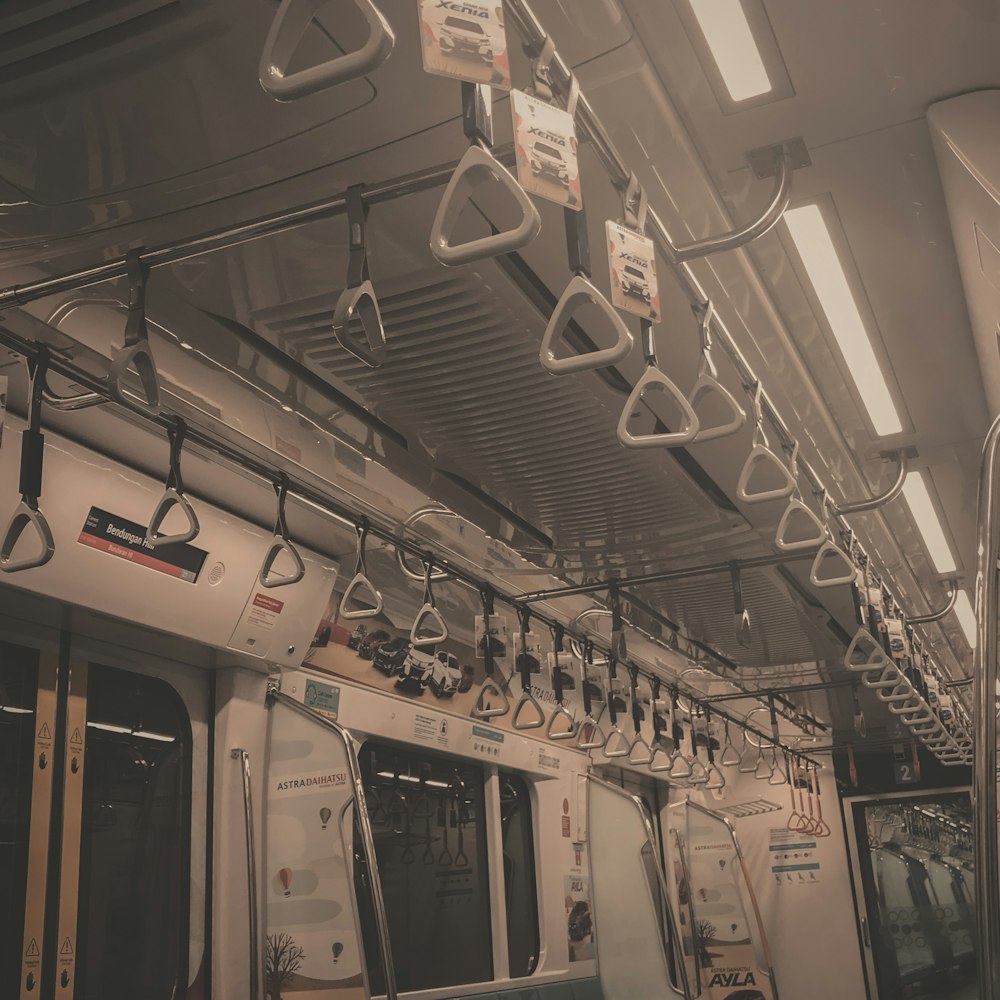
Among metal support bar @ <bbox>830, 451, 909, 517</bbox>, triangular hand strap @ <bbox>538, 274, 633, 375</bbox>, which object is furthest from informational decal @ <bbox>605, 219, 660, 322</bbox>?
metal support bar @ <bbox>830, 451, 909, 517</bbox>

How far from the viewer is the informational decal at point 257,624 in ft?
13.3

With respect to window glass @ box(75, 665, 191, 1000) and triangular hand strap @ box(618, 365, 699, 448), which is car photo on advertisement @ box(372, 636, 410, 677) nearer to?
window glass @ box(75, 665, 191, 1000)

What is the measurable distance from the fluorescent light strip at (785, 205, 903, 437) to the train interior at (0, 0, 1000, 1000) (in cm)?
1

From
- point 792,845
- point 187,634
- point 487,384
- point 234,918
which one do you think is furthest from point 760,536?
point 792,845

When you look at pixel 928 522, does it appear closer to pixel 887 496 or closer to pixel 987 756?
pixel 887 496

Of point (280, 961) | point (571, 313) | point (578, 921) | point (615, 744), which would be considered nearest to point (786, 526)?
point (571, 313)

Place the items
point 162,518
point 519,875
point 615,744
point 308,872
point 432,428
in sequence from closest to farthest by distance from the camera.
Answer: point 162,518 → point 432,428 → point 308,872 → point 615,744 → point 519,875

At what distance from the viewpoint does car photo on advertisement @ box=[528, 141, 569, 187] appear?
1.38 metres

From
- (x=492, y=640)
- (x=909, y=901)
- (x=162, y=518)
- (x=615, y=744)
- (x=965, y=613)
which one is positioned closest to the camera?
(x=162, y=518)

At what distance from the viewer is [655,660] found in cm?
704

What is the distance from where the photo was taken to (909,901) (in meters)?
11.0

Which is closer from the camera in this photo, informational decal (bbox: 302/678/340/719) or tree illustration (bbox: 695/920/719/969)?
informational decal (bbox: 302/678/340/719)

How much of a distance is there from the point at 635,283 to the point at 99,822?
2.83 meters

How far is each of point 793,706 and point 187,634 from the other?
5984 mm
